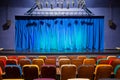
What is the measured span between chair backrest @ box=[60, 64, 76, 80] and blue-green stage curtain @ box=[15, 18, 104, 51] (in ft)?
36.0

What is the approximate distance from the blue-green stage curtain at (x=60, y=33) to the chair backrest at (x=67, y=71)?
11.0 metres

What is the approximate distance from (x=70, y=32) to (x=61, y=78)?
37.1 feet

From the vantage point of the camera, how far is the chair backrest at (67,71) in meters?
7.48

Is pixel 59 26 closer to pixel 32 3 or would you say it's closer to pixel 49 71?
pixel 32 3

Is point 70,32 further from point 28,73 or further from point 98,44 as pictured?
point 28,73

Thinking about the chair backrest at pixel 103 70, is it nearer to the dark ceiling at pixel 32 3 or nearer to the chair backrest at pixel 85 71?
the chair backrest at pixel 85 71

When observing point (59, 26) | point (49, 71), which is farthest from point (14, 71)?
point (59, 26)

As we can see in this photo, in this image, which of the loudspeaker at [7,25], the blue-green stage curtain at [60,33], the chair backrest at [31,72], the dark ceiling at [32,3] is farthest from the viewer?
the blue-green stage curtain at [60,33]

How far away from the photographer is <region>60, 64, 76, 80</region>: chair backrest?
7.48 metres

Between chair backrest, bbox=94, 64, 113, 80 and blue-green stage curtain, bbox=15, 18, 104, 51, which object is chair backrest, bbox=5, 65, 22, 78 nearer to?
chair backrest, bbox=94, 64, 113, 80

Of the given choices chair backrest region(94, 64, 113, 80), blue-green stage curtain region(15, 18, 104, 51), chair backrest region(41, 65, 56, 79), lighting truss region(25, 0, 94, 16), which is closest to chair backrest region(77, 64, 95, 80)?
chair backrest region(94, 64, 113, 80)

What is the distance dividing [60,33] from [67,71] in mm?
11349

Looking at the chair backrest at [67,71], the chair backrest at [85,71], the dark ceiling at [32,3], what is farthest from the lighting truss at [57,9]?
the chair backrest at [67,71]

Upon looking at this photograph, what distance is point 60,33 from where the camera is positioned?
61.6ft
